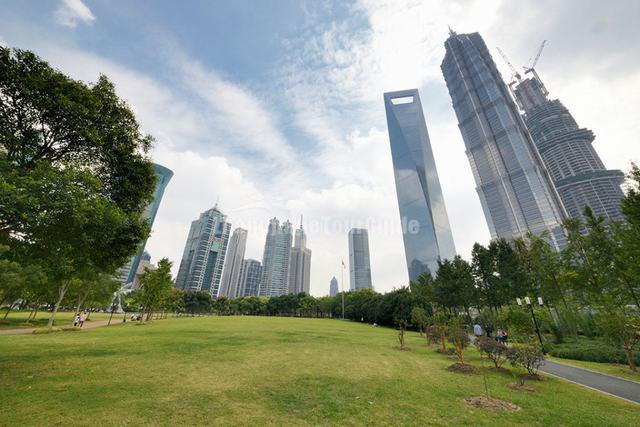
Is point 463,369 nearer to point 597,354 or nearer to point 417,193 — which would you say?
point 597,354

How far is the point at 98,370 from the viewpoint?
30.8 ft

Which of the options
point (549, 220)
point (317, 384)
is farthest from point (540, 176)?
point (317, 384)

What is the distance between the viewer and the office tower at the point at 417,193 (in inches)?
5910

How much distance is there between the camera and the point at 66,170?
858 centimetres

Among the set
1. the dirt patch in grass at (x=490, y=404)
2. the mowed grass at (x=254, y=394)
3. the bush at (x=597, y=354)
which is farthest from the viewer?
the bush at (x=597, y=354)

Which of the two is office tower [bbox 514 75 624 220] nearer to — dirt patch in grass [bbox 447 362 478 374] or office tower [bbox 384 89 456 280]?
office tower [bbox 384 89 456 280]

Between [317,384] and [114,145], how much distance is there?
12.9 metres

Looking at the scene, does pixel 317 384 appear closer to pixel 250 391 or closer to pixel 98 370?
pixel 250 391

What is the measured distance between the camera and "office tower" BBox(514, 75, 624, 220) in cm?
12694

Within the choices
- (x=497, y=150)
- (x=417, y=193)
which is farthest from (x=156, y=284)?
(x=497, y=150)

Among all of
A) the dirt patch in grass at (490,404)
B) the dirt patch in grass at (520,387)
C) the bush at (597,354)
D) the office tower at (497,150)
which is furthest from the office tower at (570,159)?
the dirt patch in grass at (490,404)

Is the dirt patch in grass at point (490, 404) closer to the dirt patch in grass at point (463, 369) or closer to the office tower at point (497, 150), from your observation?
the dirt patch in grass at point (463, 369)

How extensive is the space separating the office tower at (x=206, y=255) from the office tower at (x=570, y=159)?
211794mm

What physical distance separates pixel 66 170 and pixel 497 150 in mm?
181419
